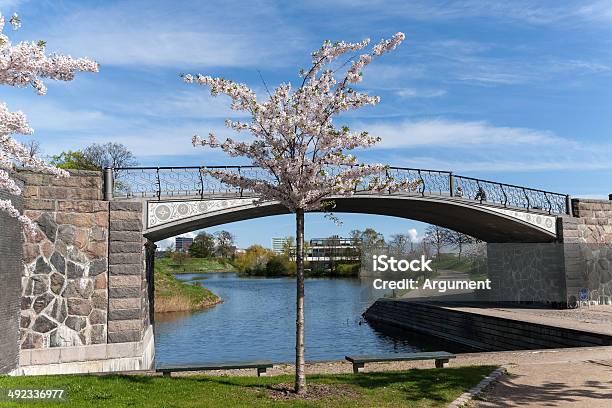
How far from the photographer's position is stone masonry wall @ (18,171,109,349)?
1507 cm

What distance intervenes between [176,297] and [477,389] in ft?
116

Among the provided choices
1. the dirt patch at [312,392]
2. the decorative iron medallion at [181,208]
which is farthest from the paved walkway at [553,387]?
the decorative iron medallion at [181,208]

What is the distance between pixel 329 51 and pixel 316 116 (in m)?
1.15

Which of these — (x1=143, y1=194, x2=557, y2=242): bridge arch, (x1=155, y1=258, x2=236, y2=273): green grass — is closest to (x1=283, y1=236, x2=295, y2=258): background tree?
(x1=143, y1=194, x2=557, y2=242): bridge arch

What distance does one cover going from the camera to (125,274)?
1612 cm

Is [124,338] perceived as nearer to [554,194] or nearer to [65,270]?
[65,270]

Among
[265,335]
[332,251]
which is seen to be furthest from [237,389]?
[332,251]

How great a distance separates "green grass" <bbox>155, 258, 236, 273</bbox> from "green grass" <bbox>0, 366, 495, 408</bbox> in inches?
4633

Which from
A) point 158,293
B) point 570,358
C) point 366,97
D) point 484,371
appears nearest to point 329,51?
point 366,97

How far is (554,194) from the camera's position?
2655 centimetres

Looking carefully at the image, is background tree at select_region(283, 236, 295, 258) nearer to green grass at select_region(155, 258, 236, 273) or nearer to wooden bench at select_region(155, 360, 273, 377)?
wooden bench at select_region(155, 360, 273, 377)

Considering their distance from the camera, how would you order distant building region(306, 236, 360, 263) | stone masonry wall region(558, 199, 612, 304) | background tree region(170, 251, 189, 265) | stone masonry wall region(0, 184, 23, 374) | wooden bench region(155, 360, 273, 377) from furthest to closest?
background tree region(170, 251, 189, 265)
distant building region(306, 236, 360, 263)
stone masonry wall region(558, 199, 612, 304)
stone masonry wall region(0, 184, 23, 374)
wooden bench region(155, 360, 273, 377)

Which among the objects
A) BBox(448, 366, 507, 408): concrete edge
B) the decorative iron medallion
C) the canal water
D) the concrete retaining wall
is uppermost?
the decorative iron medallion

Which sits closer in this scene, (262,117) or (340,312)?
(262,117)
